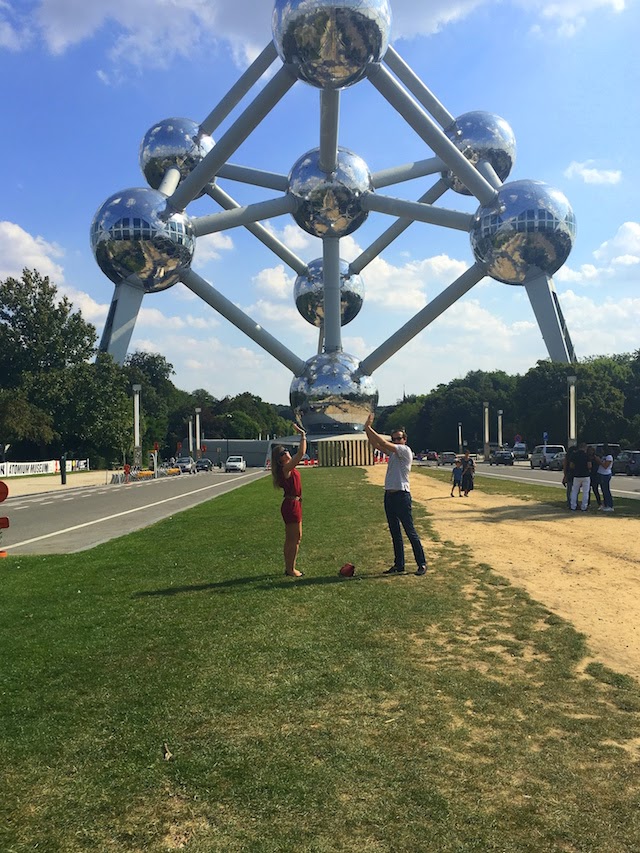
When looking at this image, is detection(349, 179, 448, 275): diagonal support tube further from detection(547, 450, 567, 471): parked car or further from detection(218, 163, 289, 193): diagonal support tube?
detection(547, 450, 567, 471): parked car

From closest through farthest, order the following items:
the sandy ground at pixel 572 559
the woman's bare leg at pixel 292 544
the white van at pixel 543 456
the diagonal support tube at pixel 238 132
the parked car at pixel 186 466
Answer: the sandy ground at pixel 572 559, the woman's bare leg at pixel 292 544, the diagonal support tube at pixel 238 132, the white van at pixel 543 456, the parked car at pixel 186 466

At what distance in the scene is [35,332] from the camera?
59219mm

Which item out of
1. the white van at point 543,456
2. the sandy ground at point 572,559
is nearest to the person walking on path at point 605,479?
the sandy ground at point 572,559

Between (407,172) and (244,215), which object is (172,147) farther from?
(407,172)

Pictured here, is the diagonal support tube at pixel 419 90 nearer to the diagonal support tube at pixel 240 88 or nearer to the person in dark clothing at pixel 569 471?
the diagonal support tube at pixel 240 88

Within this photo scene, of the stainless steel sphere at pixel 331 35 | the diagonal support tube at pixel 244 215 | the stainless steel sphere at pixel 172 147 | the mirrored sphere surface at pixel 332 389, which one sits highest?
the stainless steel sphere at pixel 172 147

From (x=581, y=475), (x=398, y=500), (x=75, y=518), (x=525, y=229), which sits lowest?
(x=75, y=518)

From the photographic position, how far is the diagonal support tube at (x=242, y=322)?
97.1 feet

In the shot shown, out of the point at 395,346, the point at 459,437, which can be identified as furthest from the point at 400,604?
the point at 459,437

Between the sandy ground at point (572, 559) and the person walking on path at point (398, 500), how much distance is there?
1.14 m

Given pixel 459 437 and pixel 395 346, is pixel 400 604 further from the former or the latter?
pixel 459 437

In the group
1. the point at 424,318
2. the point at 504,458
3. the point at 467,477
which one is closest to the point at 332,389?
the point at 424,318

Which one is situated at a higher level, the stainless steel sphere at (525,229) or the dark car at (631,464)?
the stainless steel sphere at (525,229)

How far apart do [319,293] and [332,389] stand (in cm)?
510
